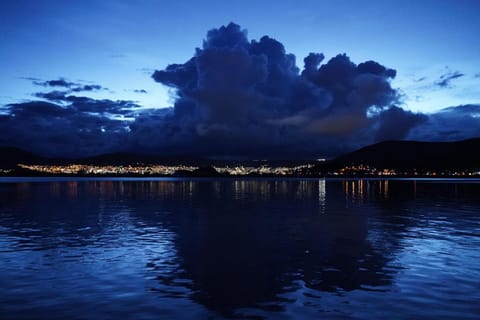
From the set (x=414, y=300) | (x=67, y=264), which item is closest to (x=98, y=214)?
(x=67, y=264)

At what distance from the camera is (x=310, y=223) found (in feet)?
144

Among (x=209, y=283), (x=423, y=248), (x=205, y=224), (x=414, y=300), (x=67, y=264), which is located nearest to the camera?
(x=414, y=300)

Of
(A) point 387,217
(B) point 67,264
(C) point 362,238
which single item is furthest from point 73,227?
(A) point 387,217

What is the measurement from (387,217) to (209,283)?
35815 mm

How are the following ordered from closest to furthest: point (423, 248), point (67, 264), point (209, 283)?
1. point (209, 283)
2. point (67, 264)
3. point (423, 248)

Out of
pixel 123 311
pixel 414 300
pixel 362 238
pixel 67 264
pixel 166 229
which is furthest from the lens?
pixel 166 229

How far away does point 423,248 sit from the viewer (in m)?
28.9

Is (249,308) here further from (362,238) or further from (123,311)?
(362,238)

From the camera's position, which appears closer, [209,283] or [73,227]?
[209,283]

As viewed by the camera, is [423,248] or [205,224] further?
[205,224]

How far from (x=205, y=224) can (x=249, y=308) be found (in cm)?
2768

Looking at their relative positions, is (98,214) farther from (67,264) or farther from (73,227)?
(67,264)

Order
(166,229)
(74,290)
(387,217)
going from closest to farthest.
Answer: (74,290), (166,229), (387,217)

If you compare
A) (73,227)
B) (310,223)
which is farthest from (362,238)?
(73,227)
